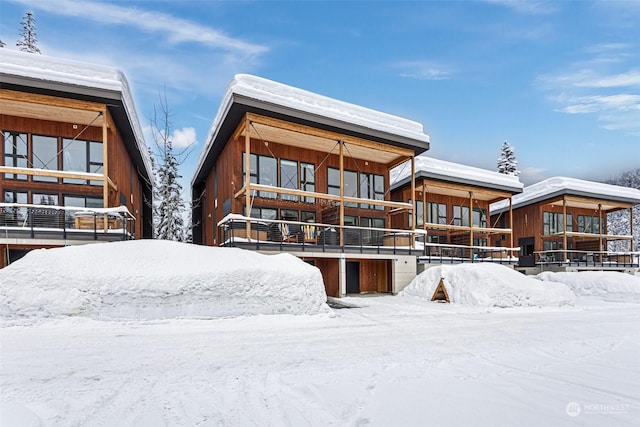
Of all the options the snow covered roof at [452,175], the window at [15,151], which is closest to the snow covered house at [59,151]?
the window at [15,151]

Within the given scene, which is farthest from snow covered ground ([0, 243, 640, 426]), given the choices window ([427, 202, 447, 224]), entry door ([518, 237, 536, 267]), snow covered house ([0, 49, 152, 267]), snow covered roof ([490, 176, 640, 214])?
snow covered roof ([490, 176, 640, 214])

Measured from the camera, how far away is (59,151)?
15.5m

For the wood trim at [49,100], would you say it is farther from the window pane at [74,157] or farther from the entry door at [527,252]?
the entry door at [527,252]

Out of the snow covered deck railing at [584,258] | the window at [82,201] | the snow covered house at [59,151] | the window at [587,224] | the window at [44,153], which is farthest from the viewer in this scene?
the window at [587,224]

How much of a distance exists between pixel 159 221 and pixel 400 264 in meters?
26.6

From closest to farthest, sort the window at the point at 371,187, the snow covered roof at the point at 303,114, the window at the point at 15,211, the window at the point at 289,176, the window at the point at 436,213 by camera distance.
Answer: the window at the point at 15,211, the snow covered roof at the point at 303,114, the window at the point at 289,176, the window at the point at 371,187, the window at the point at 436,213

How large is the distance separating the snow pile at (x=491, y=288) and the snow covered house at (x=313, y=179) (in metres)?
2.74

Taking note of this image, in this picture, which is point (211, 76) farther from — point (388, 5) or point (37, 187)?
point (388, 5)

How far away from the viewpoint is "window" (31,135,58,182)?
49.7 feet

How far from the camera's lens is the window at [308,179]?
18344mm

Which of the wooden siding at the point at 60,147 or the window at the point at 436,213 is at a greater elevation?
the wooden siding at the point at 60,147

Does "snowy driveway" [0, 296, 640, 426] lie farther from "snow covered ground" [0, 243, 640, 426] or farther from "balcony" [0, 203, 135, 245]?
"balcony" [0, 203, 135, 245]

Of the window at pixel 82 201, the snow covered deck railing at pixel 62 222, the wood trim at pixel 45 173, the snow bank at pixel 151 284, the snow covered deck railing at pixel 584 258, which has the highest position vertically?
the wood trim at pixel 45 173

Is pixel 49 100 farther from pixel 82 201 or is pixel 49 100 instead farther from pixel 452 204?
pixel 452 204
